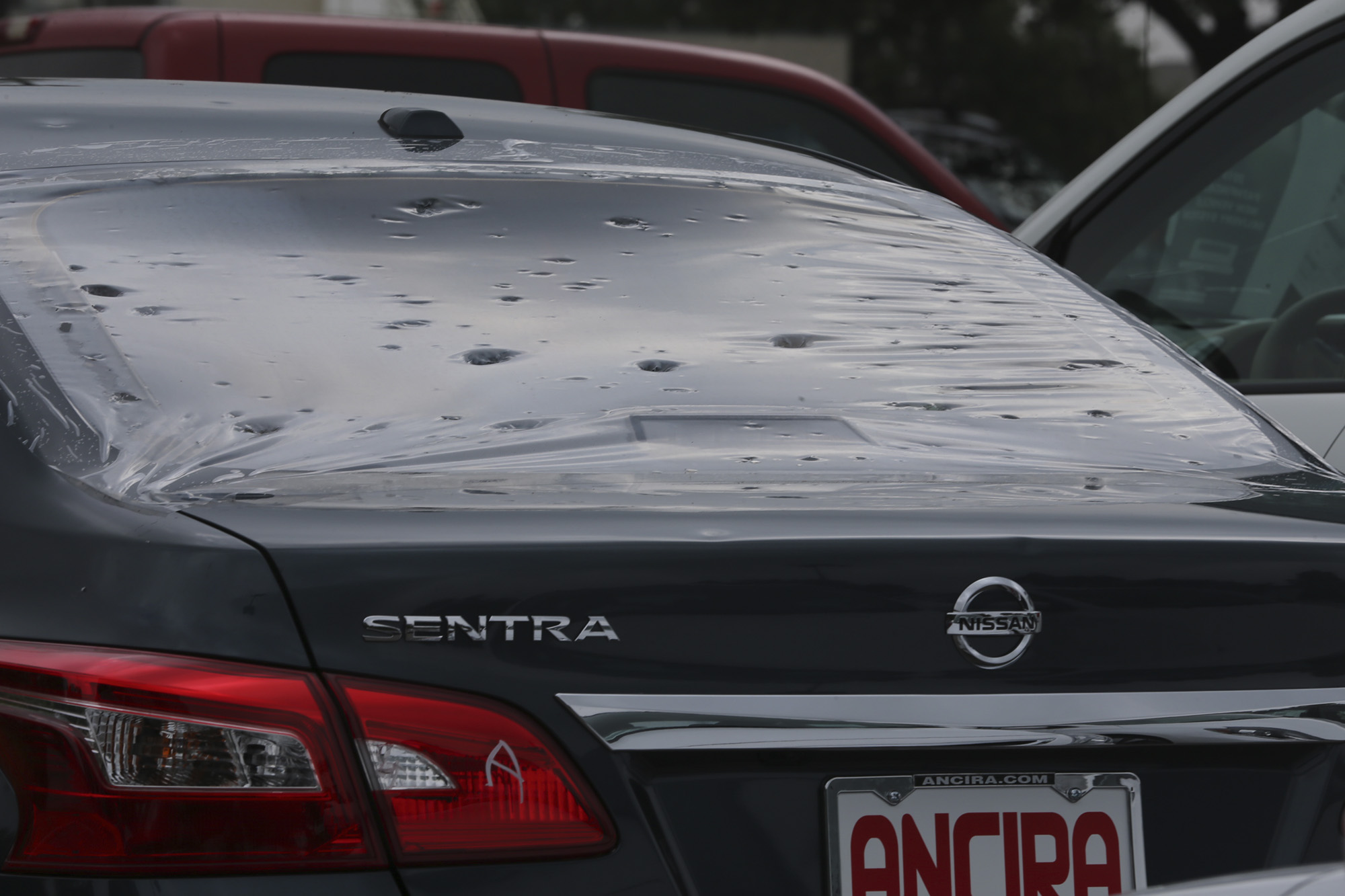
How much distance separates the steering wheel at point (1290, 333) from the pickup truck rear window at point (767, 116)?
2.51 metres

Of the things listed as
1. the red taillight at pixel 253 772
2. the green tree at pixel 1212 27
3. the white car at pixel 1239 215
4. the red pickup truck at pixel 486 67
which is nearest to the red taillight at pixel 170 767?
the red taillight at pixel 253 772

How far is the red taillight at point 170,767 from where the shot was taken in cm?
135

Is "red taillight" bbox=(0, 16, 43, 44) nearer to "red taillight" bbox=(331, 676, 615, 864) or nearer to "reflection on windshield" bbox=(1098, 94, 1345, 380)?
"reflection on windshield" bbox=(1098, 94, 1345, 380)

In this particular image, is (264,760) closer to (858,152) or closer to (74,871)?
(74,871)

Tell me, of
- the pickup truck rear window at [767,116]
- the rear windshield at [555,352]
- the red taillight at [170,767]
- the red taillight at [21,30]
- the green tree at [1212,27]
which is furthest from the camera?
the green tree at [1212,27]

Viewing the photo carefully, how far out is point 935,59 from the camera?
3919 centimetres

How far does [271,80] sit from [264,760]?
397cm

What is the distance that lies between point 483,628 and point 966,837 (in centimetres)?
47

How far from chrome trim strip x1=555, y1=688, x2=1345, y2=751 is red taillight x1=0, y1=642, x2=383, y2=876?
0.22m

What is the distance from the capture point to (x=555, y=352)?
75.9 inches

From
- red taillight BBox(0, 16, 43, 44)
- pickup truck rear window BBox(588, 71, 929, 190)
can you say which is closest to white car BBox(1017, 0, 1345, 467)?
pickup truck rear window BBox(588, 71, 929, 190)

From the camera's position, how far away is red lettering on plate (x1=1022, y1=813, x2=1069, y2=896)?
1.47 m

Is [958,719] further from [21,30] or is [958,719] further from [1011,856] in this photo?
[21,30]

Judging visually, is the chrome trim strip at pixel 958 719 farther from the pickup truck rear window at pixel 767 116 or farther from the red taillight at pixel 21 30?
the red taillight at pixel 21 30
